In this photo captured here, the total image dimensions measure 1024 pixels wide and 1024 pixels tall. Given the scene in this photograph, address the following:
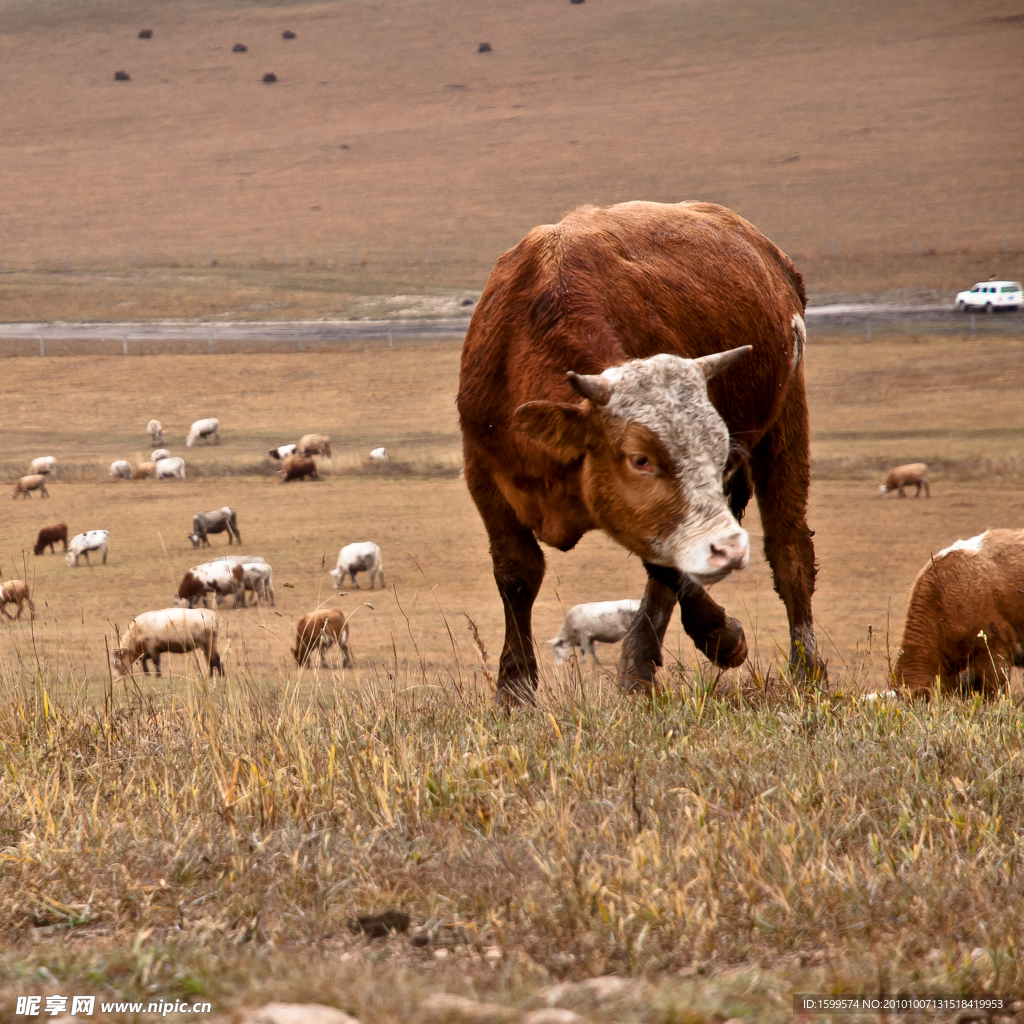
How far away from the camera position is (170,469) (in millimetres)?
23500

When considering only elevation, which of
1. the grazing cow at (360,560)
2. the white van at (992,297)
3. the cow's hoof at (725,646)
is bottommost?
the grazing cow at (360,560)

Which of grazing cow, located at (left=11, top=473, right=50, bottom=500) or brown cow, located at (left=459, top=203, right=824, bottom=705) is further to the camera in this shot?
grazing cow, located at (left=11, top=473, right=50, bottom=500)

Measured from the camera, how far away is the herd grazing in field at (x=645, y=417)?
397 centimetres

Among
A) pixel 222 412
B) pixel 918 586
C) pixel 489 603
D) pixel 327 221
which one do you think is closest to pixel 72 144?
pixel 327 221

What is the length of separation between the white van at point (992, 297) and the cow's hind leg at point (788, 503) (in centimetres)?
4141

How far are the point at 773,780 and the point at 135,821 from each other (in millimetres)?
1726

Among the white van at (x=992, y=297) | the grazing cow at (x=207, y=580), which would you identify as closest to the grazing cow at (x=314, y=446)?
the grazing cow at (x=207, y=580)

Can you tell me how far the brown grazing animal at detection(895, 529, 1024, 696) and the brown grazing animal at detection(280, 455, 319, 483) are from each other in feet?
55.1

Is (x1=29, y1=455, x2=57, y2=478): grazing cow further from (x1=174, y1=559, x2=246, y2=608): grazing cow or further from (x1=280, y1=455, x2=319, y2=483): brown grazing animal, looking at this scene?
(x1=174, y1=559, x2=246, y2=608): grazing cow

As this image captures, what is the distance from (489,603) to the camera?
14672 mm

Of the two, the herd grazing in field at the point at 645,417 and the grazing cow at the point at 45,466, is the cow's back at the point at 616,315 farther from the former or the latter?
the grazing cow at the point at 45,466

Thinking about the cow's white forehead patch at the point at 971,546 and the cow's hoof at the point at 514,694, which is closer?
the cow's hoof at the point at 514,694

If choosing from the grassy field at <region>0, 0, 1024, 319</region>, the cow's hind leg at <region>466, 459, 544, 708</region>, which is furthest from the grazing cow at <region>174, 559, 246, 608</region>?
the grassy field at <region>0, 0, 1024, 319</region>

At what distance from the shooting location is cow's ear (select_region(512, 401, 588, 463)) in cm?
404
